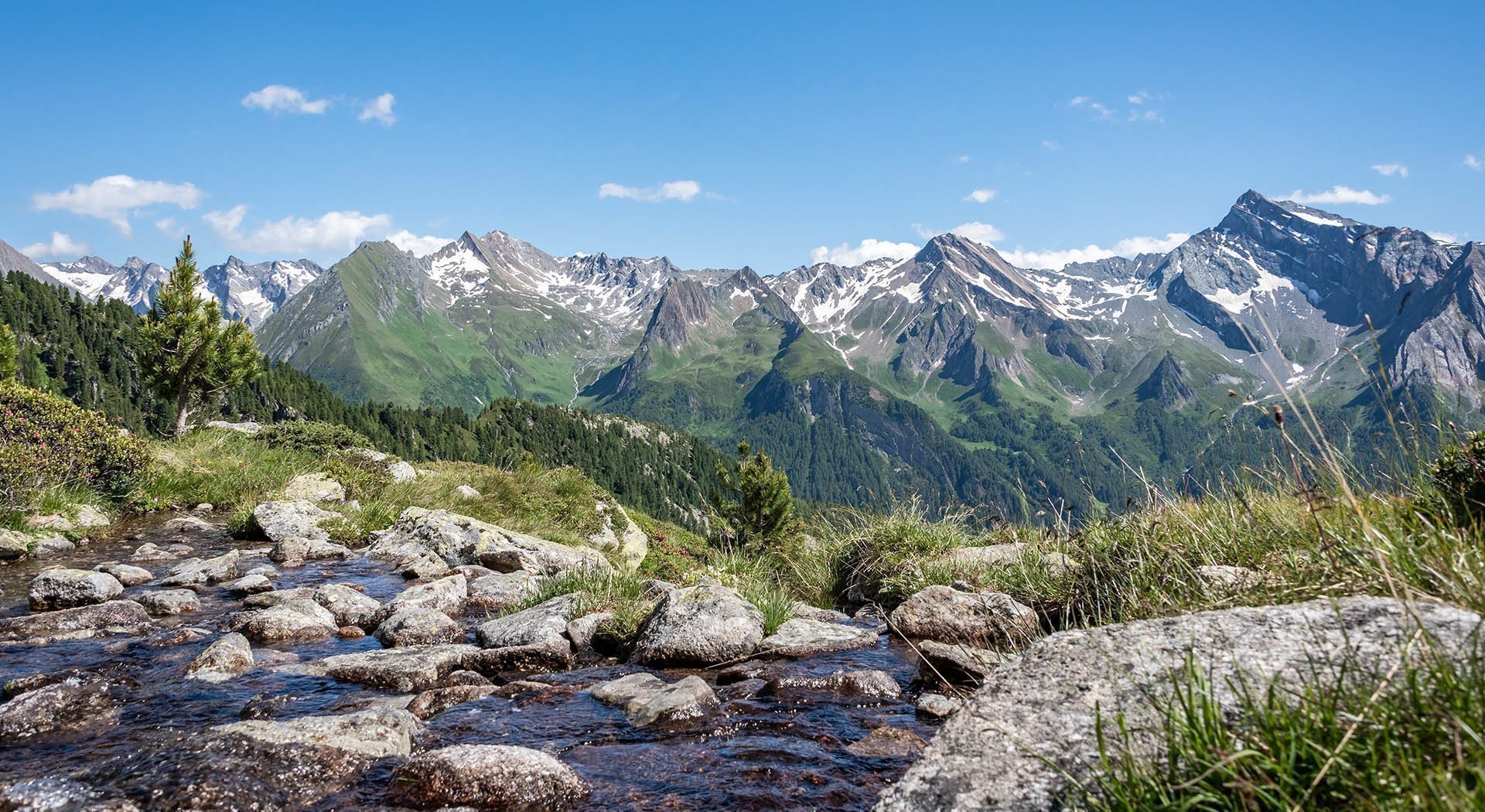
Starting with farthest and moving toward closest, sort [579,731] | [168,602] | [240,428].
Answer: [240,428] → [168,602] → [579,731]

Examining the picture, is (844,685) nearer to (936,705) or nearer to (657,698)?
(936,705)

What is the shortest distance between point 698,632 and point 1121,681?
6486 millimetres

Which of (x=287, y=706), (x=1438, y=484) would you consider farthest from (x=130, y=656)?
(x=1438, y=484)

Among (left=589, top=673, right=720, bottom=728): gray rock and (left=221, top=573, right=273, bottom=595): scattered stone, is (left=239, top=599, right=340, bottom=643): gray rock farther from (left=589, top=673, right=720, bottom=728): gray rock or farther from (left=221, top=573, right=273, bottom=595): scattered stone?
(left=589, top=673, right=720, bottom=728): gray rock

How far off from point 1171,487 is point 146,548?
729 inches

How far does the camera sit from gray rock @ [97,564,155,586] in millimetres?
12148

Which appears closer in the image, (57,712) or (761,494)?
(57,712)

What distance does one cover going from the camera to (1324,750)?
267 cm

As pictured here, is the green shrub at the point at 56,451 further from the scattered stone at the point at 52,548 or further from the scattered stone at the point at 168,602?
the scattered stone at the point at 168,602

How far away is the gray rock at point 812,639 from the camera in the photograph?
968 centimetres

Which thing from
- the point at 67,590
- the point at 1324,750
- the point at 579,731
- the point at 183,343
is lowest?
the point at 579,731

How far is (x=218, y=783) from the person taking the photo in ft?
17.5

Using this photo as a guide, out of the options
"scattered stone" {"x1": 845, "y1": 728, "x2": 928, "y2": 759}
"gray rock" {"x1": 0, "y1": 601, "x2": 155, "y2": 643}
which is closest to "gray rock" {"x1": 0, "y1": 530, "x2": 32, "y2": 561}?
"gray rock" {"x1": 0, "y1": 601, "x2": 155, "y2": 643}

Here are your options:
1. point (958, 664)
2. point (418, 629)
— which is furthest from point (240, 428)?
point (958, 664)
